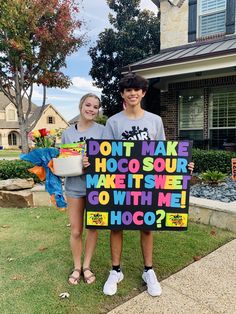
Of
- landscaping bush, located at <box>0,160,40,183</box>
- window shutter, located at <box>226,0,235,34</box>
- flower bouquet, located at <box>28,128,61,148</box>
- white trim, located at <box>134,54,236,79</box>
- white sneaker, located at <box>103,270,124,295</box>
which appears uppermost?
window shutter, located at <box>226,0,235,34</box>

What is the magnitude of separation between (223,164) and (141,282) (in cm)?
544

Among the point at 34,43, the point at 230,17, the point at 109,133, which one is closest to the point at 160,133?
the point at 109,133

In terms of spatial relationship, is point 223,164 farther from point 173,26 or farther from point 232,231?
point 173,26

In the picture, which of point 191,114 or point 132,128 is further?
point 191,114

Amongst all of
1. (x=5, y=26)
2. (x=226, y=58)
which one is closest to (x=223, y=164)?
(x=226, y=58)

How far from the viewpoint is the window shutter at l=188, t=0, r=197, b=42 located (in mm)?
10406

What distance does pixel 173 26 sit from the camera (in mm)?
10930

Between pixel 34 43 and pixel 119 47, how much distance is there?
26.3 feet

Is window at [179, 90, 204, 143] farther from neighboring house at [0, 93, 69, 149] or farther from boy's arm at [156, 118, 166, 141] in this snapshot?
neighboring house at [0, 93, 69, 149]

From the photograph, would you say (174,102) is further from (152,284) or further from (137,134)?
(152,284)

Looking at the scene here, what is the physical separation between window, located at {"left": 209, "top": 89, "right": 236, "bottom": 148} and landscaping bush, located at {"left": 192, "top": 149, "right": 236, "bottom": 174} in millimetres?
2229

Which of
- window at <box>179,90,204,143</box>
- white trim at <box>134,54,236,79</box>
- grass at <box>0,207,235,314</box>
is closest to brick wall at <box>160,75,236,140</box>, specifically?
window at <box>179,90,204,143</box>

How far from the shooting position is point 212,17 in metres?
10.0

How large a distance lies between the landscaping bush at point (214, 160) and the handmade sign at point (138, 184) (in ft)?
17.7
